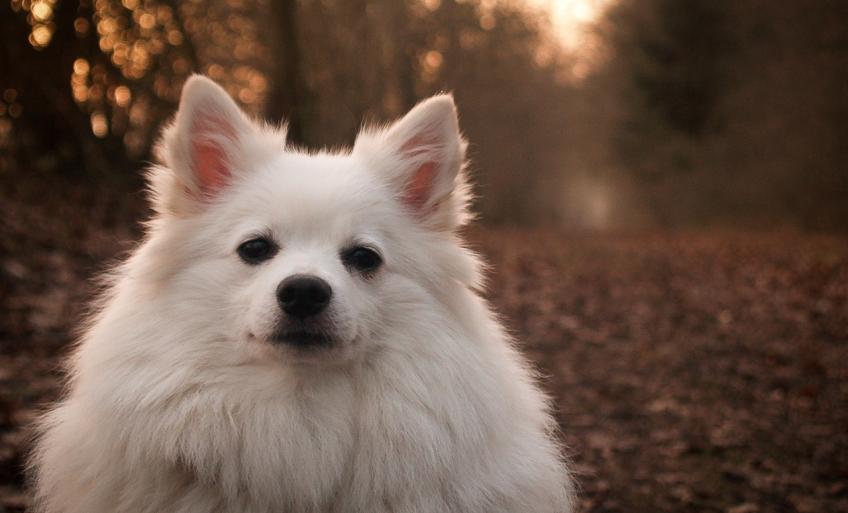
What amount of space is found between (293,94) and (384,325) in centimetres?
1131

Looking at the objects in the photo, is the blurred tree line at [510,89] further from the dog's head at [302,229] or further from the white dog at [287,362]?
the white dog at [287,362]

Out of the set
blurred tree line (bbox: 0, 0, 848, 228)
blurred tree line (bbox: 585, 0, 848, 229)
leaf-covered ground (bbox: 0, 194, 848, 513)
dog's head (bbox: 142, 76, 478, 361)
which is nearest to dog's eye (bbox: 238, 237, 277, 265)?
dog's head (bbox: 142, 76, 478, 361)

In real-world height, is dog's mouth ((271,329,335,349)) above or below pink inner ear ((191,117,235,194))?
below

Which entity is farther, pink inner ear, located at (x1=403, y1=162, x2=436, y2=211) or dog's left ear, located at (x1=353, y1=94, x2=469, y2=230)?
pink inner ear, located at (x1=403, y1=162, x2=436, y2=211)

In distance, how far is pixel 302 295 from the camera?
2654 millimetres

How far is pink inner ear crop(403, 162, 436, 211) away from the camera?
10.9 ft

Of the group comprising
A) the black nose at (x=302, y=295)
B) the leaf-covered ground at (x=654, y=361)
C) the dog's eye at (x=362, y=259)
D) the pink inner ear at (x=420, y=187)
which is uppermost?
the pink inner ear at (x=420, y=187)

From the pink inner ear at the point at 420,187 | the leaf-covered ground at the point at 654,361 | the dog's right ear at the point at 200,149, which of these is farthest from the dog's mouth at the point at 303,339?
the leaf-covered ground at the point at 654,361

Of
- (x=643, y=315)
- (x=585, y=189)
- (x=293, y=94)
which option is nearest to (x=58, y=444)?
(x=643, y=315)

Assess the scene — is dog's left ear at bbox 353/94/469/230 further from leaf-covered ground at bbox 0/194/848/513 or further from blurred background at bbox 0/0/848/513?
blurred background at bbox 0/0/848/513

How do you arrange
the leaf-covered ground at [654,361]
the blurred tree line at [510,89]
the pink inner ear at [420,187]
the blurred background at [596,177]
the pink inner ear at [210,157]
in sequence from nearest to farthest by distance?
the pink inner ear at [210,157], the pink inner ear at [420,187], the leaf-covered ground at [654,361], the blurred background at [596,177], the blurred tree line at [510,89]

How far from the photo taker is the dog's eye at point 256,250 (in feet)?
9.62

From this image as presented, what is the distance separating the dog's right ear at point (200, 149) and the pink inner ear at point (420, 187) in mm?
754

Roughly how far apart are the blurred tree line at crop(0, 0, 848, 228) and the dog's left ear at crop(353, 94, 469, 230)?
3.65m
